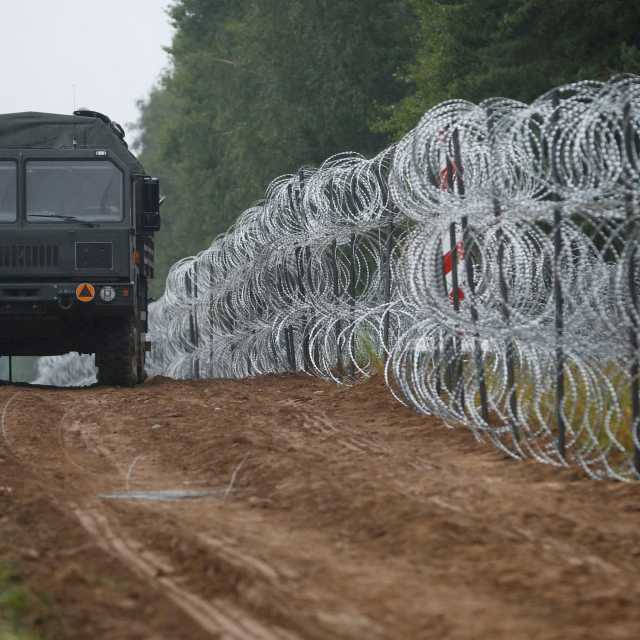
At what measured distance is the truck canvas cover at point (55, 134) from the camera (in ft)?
55.7

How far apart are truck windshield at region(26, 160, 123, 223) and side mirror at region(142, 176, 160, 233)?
309 mm

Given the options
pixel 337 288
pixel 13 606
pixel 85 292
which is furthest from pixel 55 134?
pixel 13 606

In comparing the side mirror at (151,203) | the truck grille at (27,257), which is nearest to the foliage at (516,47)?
the side mirror at (151,203)

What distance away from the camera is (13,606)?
576cm

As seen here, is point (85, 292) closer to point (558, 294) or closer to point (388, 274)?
point (388, 274)

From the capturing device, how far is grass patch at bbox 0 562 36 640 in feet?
17.6

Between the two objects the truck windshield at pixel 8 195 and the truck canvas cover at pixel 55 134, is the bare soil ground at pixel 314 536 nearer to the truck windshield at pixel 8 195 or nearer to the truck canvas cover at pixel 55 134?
the truck windshield at pixel 8 195

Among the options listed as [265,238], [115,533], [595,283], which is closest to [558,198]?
[595,283]

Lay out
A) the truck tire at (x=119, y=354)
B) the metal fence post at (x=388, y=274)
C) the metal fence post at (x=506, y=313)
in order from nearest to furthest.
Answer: the metal fence post at (x=506, y=313) → the metal fence post at (x=388, y=274) → the truck tire at (x=119, y=354)

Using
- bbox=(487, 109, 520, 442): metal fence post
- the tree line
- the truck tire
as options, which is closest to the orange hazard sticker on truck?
the truck tire

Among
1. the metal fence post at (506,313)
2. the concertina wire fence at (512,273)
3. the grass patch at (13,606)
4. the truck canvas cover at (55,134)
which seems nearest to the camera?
the grass patch at (13,606)

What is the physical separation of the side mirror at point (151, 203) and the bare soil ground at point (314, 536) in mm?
5256

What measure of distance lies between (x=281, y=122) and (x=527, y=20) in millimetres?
17472

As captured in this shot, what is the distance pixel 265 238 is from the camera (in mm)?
18406
